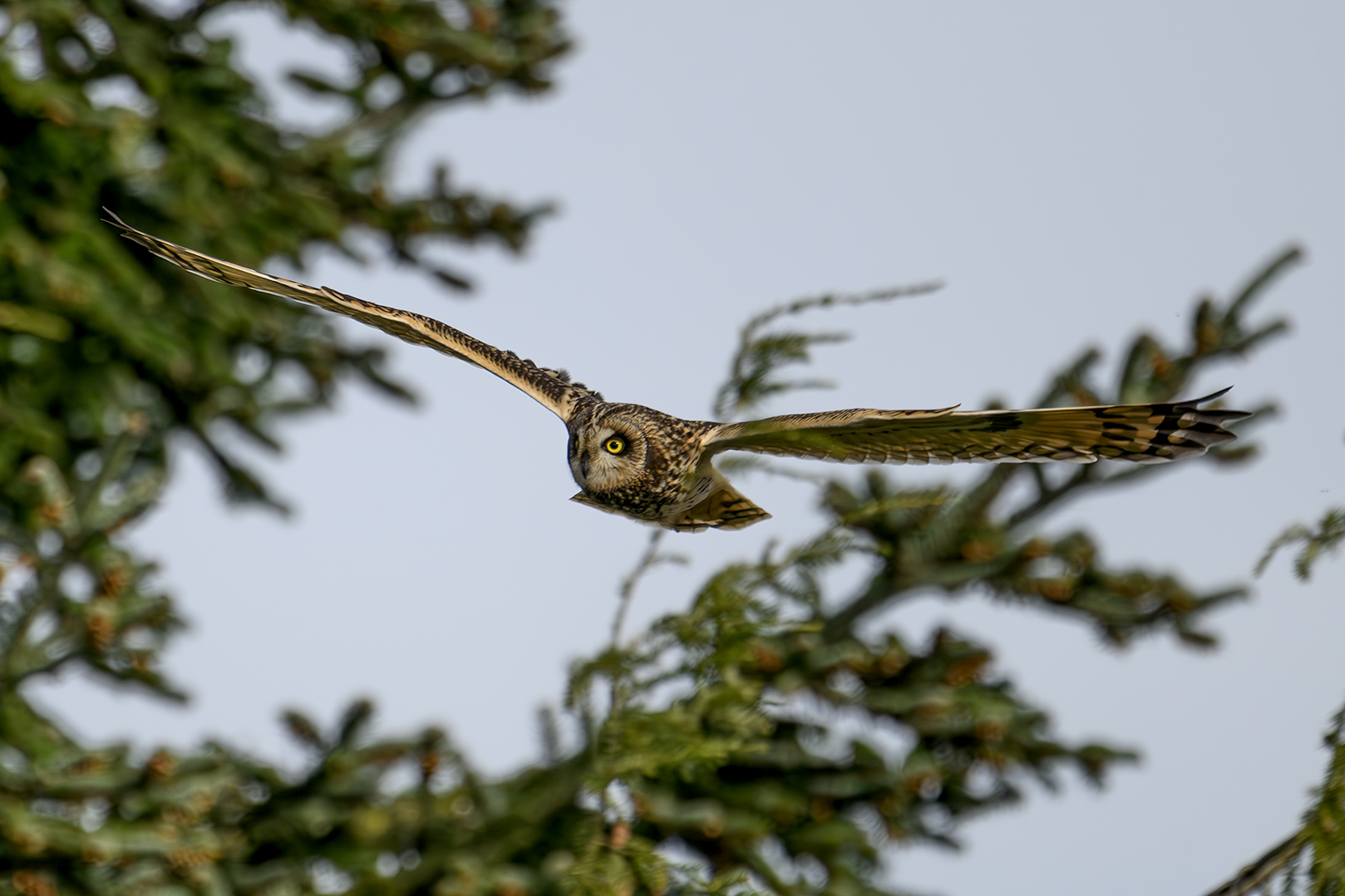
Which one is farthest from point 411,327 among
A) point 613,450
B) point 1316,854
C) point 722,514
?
point 1316,854

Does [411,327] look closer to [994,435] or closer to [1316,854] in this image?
[994,435]

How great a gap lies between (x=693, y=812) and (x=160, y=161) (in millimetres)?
4593

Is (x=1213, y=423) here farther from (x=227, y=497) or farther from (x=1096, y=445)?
(x=227, y=497)

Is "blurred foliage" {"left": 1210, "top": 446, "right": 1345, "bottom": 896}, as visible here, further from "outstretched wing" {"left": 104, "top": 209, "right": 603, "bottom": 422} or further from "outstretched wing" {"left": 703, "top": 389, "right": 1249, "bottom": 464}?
"outstretched wing" {"left": 104, "top": 209, "right": 603, "bottom": 422}

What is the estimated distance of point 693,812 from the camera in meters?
5.14

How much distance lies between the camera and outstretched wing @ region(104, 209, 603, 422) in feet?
13.0

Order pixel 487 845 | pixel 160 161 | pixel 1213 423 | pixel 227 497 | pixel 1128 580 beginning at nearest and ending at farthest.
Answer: pixel 1213 423, pixel 487 845, pixel 1128 580, pixel 160 161, pixel 227 497

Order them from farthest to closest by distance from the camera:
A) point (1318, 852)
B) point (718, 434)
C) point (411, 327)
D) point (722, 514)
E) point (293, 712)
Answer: point (293, 712) → point (722, 514) → point (411, 327) → point (718, 434) → point (1318, 852)

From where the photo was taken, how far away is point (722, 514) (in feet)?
14.2

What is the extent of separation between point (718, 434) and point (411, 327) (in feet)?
3.50

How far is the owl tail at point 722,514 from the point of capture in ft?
14.0

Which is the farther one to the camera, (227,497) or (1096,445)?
(227,497)

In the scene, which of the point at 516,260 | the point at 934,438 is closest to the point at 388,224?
the point at 516,260

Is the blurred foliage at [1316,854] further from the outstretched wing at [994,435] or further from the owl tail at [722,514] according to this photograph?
the owl tail at [722,514]
